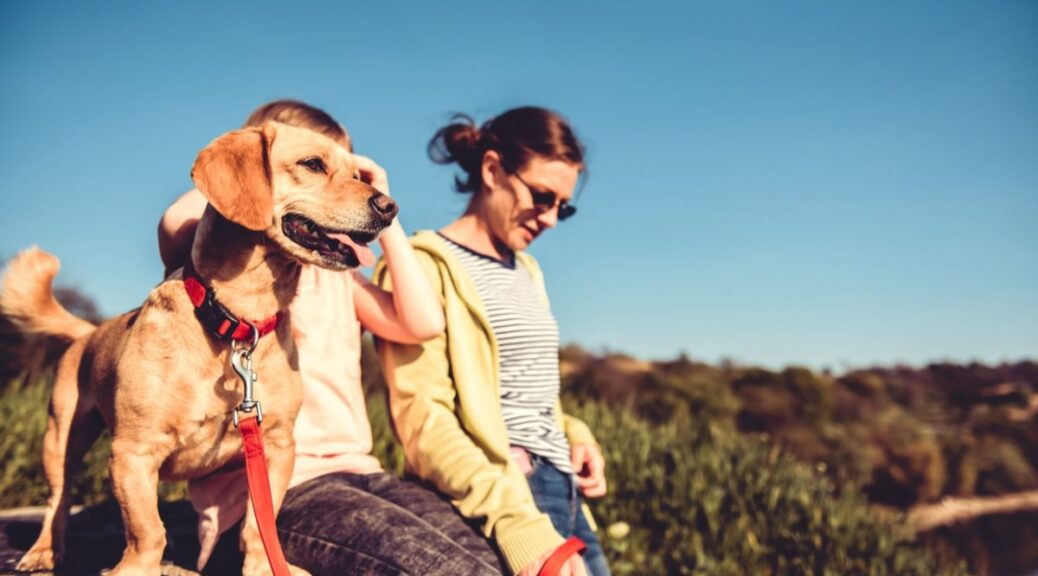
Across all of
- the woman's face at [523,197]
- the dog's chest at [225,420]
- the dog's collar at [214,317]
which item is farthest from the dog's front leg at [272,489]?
the woman's face at [523,197]

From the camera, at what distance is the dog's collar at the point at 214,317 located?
80.2 inches

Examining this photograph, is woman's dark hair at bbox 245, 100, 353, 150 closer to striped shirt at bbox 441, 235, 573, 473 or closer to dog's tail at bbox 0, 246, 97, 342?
striped shirt at bbox 441, 235, 573, 473

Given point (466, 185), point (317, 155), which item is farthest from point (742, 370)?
point (317, 155)

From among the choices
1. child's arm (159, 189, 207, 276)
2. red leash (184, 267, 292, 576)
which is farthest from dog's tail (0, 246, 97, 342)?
red leash (184, 267, 292, 576)

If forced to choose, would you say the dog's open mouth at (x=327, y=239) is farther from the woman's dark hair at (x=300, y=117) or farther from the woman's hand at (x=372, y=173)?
the woman's dark hair at (x=300, y=117)

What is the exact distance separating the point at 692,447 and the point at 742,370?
15.5 metres

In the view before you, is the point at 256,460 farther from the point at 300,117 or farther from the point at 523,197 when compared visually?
the point at 523,197

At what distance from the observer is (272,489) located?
2.13m

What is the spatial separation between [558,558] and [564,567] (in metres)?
0.08

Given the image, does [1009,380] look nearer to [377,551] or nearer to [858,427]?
[858,427]

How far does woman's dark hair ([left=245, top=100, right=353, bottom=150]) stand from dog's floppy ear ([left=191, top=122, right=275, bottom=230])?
2.31 ft

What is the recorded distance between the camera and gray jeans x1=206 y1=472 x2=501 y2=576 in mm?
2070

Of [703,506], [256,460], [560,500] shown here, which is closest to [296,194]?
[256,460]

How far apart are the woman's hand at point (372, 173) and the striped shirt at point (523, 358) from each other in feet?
1.70
